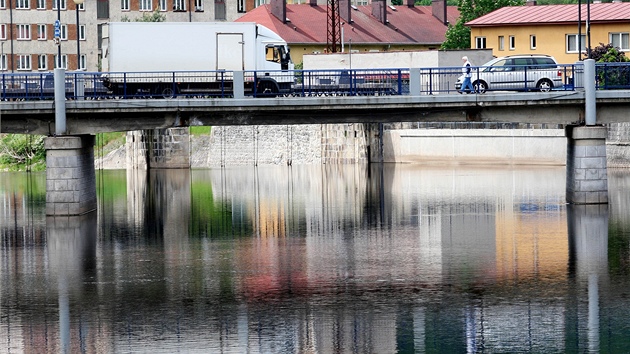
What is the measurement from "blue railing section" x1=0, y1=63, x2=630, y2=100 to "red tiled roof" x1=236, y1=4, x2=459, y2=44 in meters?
59.8

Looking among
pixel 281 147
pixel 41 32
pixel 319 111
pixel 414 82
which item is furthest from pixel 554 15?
pixel 41 32

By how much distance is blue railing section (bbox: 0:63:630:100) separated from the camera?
53500mm

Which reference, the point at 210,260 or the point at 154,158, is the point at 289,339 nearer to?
the point at 210,260

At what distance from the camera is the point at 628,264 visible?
3819 cm

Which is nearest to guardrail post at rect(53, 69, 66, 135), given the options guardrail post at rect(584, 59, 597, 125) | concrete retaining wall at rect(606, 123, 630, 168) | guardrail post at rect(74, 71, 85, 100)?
guardrail post at rect(74, 71, 85, 100)

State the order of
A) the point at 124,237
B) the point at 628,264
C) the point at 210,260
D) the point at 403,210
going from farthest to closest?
the point at 403,210, the point at 124,237, the point at 210,260, the point at 628,264

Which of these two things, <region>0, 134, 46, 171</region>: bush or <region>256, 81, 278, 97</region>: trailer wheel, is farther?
<region>0, 134, 46, 171</region>: bush

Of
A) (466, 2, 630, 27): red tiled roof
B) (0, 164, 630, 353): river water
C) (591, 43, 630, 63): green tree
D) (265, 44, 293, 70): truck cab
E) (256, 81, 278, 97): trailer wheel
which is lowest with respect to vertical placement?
(0, 164, 630, 353): river water

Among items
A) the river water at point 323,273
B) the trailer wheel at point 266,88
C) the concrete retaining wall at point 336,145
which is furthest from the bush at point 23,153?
the trailer wheel at point 266,88

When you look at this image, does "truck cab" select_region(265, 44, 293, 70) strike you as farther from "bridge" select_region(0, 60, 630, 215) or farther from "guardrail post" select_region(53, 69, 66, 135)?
"guardrail post" select_region(53, 69, 66, 135)

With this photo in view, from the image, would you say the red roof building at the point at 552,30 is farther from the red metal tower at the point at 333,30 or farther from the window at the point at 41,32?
the window at the point at 41,32

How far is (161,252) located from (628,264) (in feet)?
50.1

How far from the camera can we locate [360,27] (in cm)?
12925

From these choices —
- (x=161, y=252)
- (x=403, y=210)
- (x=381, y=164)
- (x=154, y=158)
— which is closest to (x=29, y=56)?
(x=154, y=158)
